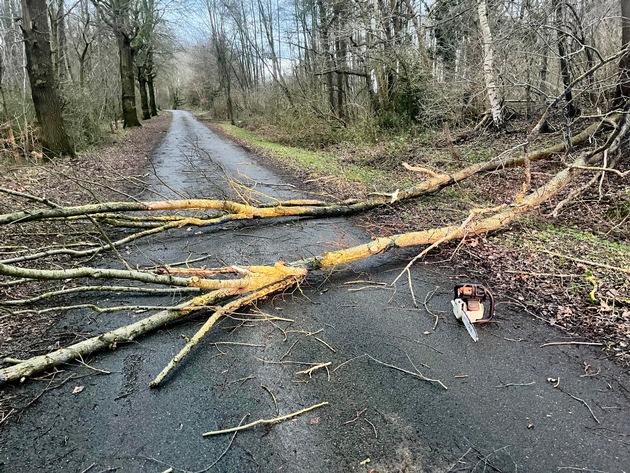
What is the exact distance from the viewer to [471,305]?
3.30 meters

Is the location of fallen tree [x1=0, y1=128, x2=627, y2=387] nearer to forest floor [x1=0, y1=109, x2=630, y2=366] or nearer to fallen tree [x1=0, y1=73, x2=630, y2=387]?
fallen tree [x1=0, y1=73, x2=630, y2=387]

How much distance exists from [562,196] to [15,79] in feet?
59.5

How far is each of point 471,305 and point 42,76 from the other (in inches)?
433

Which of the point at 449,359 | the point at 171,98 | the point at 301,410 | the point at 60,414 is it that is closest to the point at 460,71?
the point at 449,359

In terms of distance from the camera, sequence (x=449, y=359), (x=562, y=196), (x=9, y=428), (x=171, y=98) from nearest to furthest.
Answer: (x=9, y=428) < (x=449, y=359) < (x=562, y=196) < (x=171, y=98)

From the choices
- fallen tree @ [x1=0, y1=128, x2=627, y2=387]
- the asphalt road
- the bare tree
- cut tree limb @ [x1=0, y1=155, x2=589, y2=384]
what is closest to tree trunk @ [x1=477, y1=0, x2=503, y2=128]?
cut tree limb @ [x1=0, y1=155, x2=589, y2=384]

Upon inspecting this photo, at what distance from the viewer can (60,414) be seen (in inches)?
97.2

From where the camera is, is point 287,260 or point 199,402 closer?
point 199,402

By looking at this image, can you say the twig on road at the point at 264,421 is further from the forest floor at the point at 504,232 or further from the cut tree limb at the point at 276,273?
the forest floor at the point at 504,232

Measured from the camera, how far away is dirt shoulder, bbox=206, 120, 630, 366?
3375 millimetres

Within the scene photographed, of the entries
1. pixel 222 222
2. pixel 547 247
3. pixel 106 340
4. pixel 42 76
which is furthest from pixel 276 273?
pixel 42 76

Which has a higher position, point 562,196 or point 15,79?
point 15,79

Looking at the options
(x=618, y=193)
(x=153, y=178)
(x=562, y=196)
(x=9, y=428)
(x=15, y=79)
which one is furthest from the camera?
(x=15, y=79)

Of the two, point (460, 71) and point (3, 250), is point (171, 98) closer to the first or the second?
point (460, 71)
